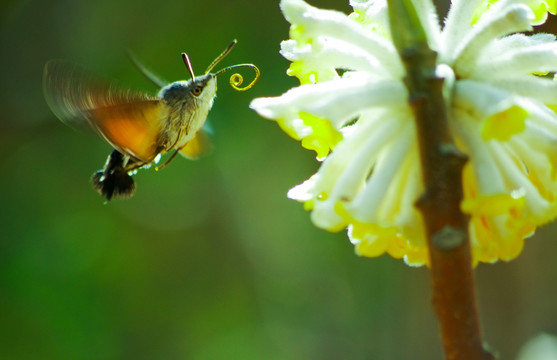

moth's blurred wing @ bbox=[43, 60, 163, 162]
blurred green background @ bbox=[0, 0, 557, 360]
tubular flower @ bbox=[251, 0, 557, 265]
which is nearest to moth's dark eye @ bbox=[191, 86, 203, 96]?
moth's blurred wing @ bbox=[43, 60, 163, 162]

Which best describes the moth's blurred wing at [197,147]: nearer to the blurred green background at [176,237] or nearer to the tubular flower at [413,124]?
the tubular flower at [413,124]

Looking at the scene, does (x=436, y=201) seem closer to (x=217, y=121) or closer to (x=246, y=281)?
(x=217, y=121)

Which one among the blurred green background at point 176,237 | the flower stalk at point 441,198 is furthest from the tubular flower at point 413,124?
the blurred green background at point 176,237

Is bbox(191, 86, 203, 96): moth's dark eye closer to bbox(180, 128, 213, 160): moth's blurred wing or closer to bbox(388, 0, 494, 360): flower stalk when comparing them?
bbox(180, 128, 213, 160): moth's blurred wing

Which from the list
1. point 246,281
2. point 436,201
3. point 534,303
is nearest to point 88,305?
point 246,281

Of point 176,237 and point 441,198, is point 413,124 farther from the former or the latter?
point 176,237

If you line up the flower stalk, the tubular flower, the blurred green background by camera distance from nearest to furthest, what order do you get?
the flower stalk < the tubular flower < the blurred green background

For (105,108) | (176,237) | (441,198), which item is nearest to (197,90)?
(105,108)
